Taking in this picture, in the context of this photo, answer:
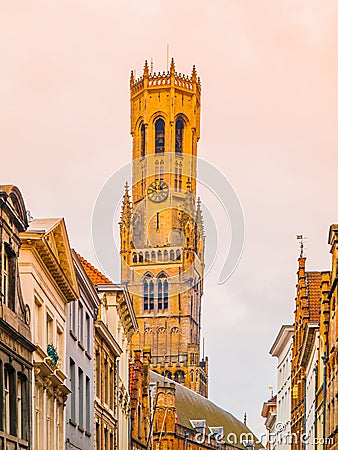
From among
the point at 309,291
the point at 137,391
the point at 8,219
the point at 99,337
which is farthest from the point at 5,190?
the point at 137,391

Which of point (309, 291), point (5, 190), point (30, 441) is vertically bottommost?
point (30, 441)

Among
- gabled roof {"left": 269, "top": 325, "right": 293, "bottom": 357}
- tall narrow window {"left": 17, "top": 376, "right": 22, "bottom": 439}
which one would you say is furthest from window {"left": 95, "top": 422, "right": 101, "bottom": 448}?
gabled roof {"left": 269, "top": 325, "right": 293, "bottom": 357}

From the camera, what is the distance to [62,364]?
48969 millimetres

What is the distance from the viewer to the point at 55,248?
153 feet

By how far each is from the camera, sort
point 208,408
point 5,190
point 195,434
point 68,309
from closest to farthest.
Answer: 1. point 5,190
2. point 68,309
3. point 195,434
4. point 208,408

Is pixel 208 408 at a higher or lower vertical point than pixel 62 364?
higher

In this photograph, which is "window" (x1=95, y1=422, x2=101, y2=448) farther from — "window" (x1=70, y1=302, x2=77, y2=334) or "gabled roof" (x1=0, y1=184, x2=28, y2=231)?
"gabled roof" (x1=0, y1=184, x2=28, y2=231)

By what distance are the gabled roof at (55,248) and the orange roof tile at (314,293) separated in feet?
78.8

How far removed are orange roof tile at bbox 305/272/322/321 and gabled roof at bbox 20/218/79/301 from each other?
24.0 meters

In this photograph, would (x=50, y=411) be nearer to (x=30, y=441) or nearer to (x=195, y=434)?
(x=30, y=441)

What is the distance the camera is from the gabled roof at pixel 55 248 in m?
42.6

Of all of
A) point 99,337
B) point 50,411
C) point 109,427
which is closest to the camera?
point 50,411

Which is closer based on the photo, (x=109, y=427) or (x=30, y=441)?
(x=30, y=441)

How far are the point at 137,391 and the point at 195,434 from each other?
268 ft
